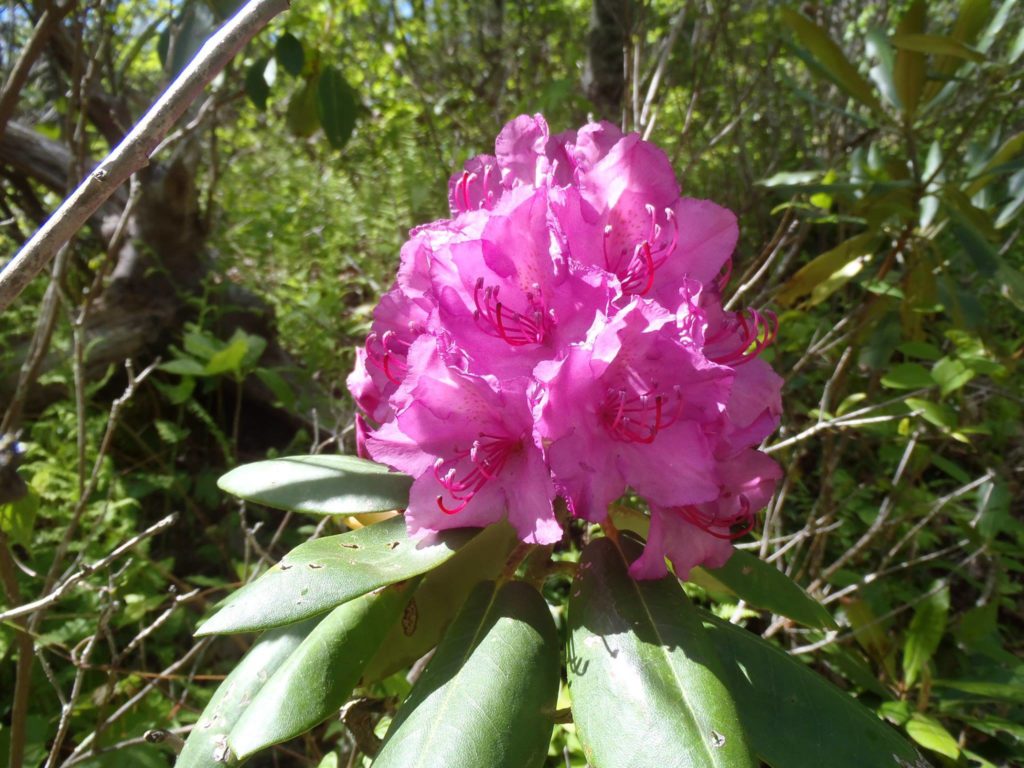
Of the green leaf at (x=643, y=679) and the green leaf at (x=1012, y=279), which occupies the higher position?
the green leaf at (x=643, y=679)

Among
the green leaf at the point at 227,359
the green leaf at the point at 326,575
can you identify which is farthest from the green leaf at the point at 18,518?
the green leaf at the point at 227,359

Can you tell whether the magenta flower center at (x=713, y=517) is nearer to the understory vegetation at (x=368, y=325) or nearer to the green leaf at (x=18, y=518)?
the understory vegetation at (x=368, y=325)

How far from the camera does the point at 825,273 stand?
1.64 meters

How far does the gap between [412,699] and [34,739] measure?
1186 millimetres

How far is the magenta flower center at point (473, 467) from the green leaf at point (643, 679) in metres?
0.16

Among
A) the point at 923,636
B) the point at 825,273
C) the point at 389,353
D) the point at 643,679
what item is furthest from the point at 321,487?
the point at 923,636

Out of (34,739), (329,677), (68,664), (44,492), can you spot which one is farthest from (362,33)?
(329,677)

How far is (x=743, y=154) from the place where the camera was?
2689 millimetres

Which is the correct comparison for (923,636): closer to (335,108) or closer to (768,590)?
(768,590)

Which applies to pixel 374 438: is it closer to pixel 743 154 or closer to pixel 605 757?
pixel 605 757

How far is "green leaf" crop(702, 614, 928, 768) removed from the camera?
0.76 meters

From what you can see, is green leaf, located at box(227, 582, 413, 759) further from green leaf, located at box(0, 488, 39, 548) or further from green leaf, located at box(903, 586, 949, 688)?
green leaf, located at box(903, 586, 949, 688)

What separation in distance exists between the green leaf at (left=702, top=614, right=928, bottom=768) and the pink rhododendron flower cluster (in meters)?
0.13

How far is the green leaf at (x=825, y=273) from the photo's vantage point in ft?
5.33
